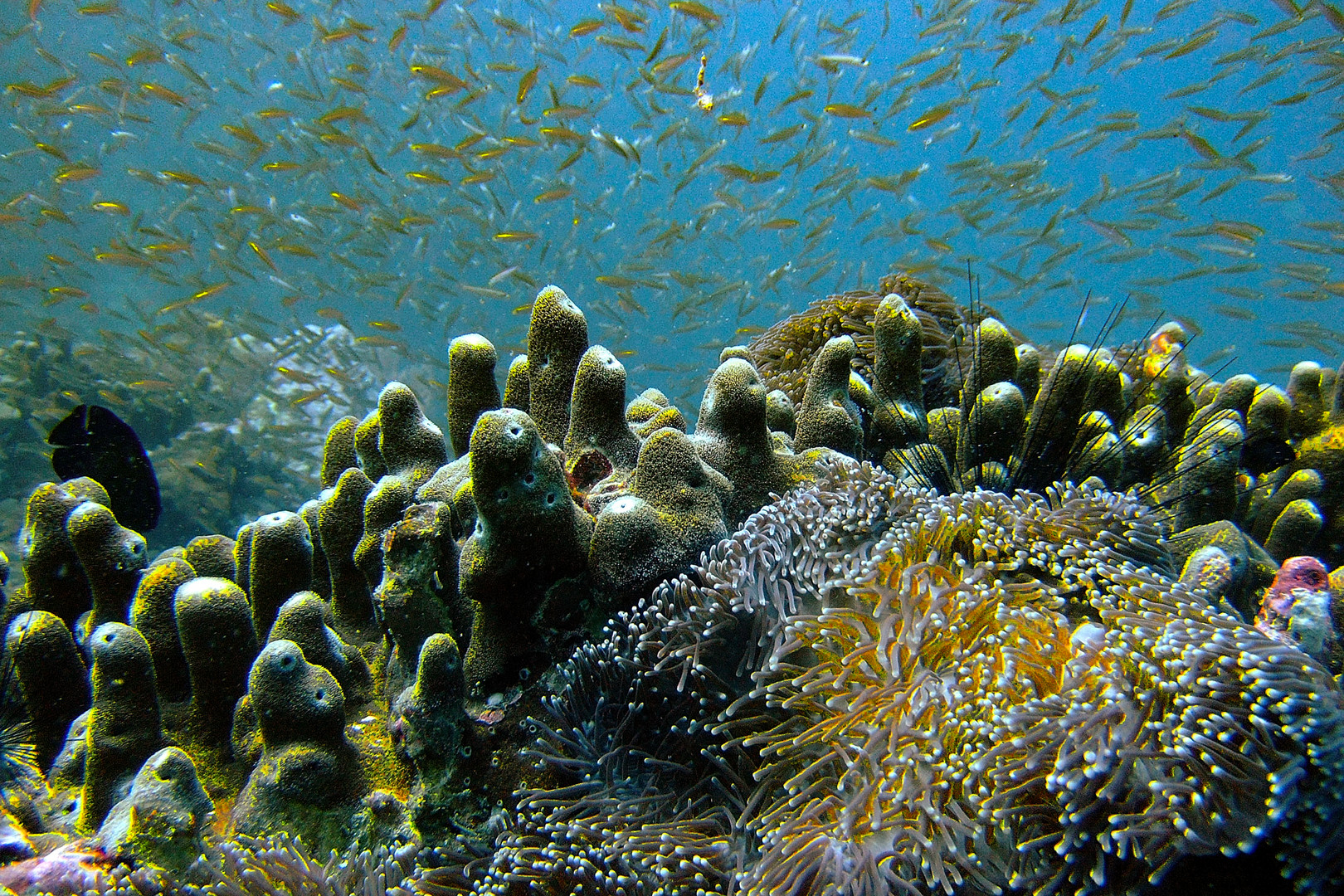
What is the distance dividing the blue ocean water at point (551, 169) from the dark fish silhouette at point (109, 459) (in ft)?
16.7

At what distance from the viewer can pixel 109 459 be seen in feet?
11.6

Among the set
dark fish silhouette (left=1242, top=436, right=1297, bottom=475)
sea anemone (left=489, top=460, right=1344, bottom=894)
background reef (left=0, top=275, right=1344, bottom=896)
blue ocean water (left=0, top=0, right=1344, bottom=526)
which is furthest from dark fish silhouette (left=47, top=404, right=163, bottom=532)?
dark fish silhouette (left=1242, top=436, right=1297, bottom=475)

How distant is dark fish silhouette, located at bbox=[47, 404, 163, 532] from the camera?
3.50m

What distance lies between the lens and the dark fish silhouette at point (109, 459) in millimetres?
3504

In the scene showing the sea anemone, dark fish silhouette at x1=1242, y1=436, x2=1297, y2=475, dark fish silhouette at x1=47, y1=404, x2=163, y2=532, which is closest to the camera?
the sea anemone

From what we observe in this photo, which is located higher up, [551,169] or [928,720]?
[551,169]

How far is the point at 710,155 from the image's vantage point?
538 inches

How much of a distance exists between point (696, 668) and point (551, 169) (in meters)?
40.4

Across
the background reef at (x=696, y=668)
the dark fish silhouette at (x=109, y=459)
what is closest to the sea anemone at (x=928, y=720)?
the background reef at (x=696, y=668)

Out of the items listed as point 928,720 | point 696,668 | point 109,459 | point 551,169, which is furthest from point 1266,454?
point 551,169

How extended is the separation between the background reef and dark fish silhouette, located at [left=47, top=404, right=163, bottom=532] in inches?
29.2

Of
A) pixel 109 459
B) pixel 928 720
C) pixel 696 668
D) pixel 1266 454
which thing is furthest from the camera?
pixel 109 459

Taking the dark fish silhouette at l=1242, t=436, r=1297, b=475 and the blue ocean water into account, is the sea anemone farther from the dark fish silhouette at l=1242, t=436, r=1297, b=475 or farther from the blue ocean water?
the blue ocean water

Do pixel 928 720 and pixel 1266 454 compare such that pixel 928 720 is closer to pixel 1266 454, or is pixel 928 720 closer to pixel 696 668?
pixel 696 668
